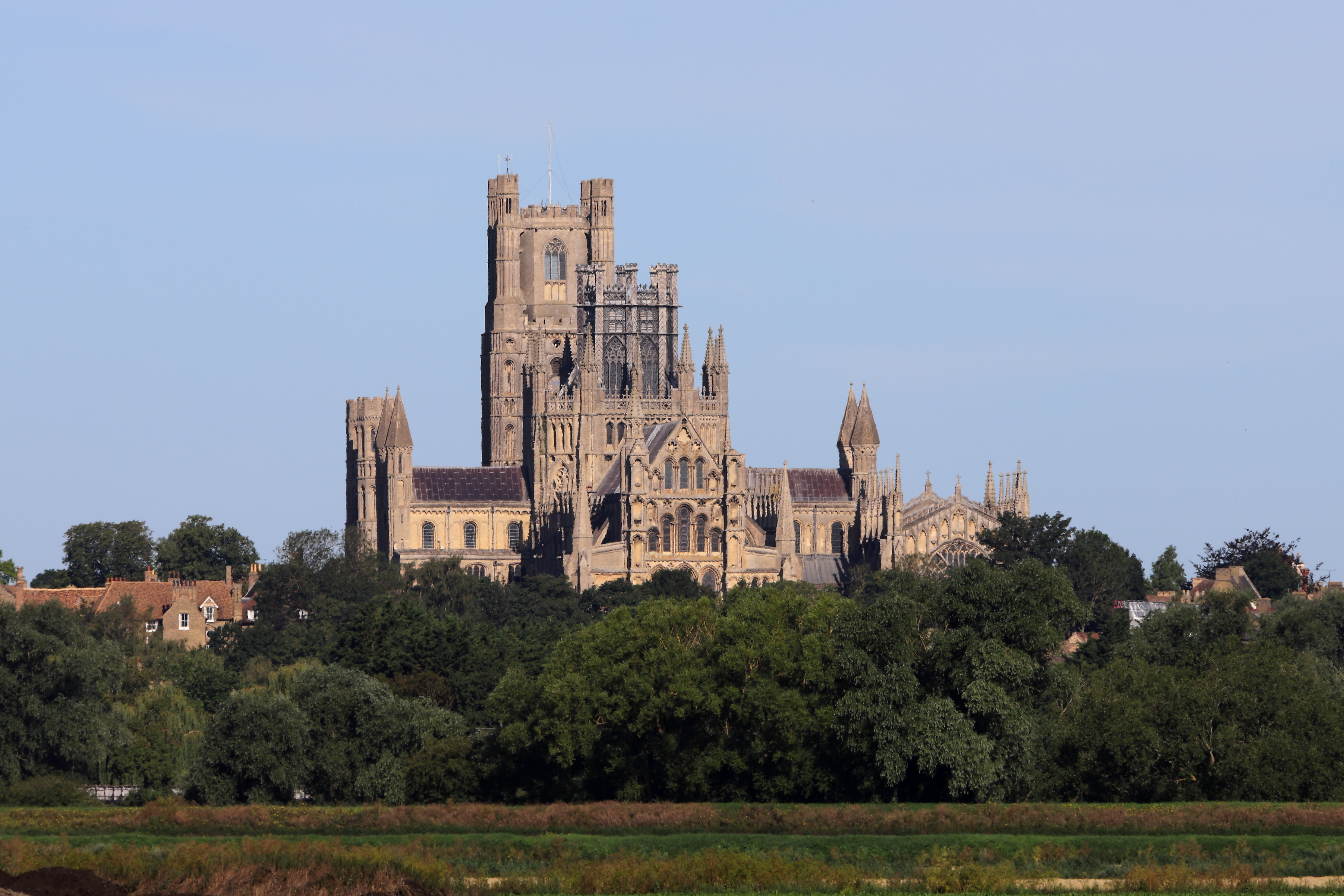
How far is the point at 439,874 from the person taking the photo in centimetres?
5334

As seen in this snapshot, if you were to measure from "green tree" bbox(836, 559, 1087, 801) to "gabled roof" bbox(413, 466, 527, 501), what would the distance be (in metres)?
115

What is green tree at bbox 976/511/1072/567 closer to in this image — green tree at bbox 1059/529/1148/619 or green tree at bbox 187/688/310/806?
green tree at bbox 1059/529/1148/619

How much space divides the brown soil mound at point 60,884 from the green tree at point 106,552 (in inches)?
5791

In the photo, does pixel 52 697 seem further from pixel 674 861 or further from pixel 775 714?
pixel 674 861

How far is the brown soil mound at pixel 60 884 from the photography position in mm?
49000

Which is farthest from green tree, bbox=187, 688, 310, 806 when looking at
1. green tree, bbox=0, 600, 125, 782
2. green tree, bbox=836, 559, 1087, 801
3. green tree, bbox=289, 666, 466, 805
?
green tree, bbox=836, 559, 1087, 801

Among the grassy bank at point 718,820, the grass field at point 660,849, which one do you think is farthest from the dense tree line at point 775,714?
the grass field at point 660,849

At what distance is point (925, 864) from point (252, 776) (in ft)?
86.0

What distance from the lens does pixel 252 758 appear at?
78.9m

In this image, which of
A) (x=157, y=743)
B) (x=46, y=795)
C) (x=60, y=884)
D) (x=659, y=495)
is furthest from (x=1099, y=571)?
(x=60, y=884)

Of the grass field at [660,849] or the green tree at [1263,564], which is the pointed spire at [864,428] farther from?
the grass field at [660,849]

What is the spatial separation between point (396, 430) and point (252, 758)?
112 meters

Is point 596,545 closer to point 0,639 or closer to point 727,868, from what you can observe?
point 0,639

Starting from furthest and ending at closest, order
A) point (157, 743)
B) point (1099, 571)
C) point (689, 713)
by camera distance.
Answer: point (1099, 571) → point (157, 743) → point (689, 713)
